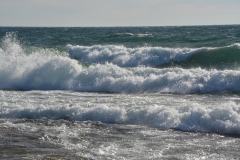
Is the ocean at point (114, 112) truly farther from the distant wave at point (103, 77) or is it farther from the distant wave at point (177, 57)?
the distant wave at point (177, 57)

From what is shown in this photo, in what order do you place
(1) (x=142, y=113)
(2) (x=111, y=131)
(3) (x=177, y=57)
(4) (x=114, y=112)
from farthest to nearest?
(3) (x=177, y=57) < (4) (x=114, y=112) < (1) (x=142, y=113) < (2) (x=111, y=131)

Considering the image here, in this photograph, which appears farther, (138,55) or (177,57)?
(138,55)

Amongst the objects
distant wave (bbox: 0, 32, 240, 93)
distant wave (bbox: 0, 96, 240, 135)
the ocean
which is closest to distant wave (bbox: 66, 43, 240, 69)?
the ocean

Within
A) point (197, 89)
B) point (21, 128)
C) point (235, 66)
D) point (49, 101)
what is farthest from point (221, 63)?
point (21, 128)

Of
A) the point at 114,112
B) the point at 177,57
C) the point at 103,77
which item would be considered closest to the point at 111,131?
the point at 114,112

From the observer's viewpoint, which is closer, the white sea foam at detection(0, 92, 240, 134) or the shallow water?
the shallow water

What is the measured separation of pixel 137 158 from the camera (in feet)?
23.4

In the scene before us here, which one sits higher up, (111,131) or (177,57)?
(177,57)

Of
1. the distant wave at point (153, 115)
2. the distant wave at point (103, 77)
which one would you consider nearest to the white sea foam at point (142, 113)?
the distant wave at point (153, 115)

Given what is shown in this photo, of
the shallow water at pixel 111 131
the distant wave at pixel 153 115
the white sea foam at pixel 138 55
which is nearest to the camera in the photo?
the shallow water at pixel 111 131

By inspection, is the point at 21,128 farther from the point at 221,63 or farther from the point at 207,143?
the point at 221,63

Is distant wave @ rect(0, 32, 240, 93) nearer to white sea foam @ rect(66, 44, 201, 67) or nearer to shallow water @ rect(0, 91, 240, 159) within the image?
shallow water @ rect(0, 91, 240, 159)

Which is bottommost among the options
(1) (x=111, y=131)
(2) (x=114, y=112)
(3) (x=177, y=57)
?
(1) (x=111, y=131)

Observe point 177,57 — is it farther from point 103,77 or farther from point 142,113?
point 142,113
